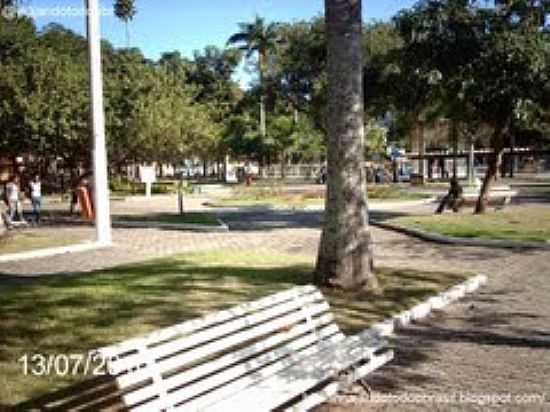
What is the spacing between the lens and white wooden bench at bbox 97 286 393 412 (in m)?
5.25

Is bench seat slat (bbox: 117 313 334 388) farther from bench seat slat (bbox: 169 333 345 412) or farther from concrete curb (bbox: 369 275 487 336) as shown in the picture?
concrete curb (bbox: 369 275 487 336)

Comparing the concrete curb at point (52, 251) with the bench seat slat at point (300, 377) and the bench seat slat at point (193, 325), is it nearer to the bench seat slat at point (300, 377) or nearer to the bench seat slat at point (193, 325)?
the bench seat slat at point (193, 325)

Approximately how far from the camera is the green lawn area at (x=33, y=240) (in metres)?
18.0

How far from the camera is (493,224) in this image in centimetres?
2066

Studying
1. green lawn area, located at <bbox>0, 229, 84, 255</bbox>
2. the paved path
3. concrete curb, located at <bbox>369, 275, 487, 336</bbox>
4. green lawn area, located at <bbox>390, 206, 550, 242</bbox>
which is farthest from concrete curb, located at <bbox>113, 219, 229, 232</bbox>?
concrete curb, located at <bbox>369, 275, 487, 336</bbox>

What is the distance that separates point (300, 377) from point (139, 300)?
4.01 m

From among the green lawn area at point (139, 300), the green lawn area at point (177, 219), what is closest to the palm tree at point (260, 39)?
the green lawn area at point (177, 219)

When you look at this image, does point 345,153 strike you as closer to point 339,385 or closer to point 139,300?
point 139,300

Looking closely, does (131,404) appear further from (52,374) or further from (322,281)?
(322,281)

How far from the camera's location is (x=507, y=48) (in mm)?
21672

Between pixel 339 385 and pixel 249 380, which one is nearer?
pixel 249 380

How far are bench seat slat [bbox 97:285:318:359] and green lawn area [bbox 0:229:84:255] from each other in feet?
36.9
